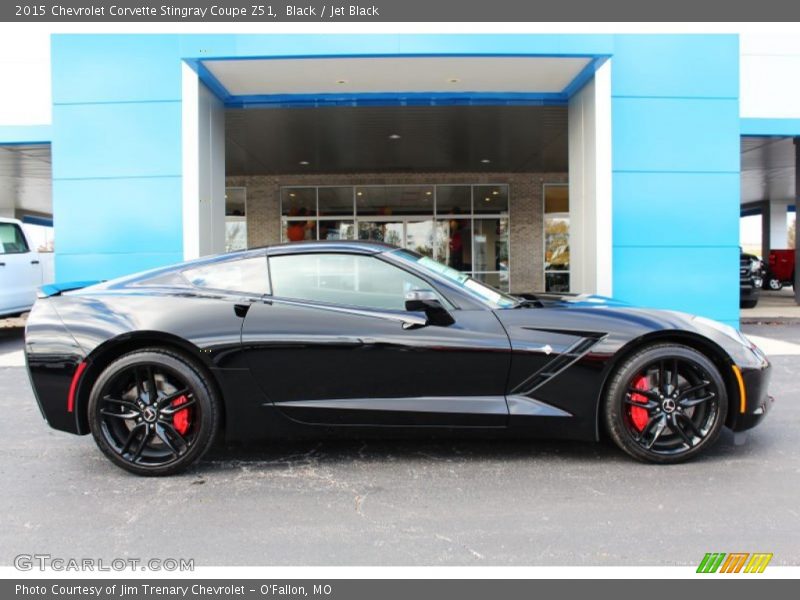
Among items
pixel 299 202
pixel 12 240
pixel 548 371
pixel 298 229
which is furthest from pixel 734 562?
pixel 299 202

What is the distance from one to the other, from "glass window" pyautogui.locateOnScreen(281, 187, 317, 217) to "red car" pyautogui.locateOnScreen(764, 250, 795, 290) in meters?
18.7

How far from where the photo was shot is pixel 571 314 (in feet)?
11.5

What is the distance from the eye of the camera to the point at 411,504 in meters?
3.03

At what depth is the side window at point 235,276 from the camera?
3582mm

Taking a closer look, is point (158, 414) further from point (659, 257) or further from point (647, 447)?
point (659, 257)

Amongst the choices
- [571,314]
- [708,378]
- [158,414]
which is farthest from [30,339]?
[708,378]

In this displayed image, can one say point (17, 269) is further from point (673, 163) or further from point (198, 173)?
point (673, 163)

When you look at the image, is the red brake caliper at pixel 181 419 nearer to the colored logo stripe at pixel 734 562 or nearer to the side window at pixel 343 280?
the side window at pixel 343 280

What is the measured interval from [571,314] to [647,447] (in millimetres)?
900

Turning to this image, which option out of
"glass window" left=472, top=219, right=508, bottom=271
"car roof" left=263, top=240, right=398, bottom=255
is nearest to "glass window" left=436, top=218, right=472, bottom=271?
"glass window" left=472, top=219, right=508, bottom=271

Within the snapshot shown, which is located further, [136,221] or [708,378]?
[136,221]

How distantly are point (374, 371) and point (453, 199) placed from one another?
15673mm

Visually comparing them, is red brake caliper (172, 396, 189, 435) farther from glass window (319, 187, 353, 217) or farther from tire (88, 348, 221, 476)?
glass window (319, 187, 353, 217)

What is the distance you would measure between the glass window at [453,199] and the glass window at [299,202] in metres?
3.97
